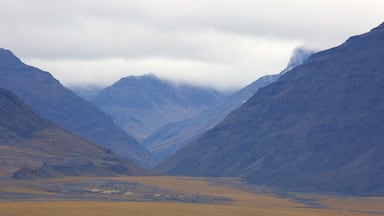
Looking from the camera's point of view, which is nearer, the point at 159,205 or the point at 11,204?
the point at 11,204

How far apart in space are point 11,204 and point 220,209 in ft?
145

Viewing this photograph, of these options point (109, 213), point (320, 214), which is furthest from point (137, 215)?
point (320, 214)

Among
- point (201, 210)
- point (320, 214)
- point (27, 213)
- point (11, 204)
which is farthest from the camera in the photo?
point (320, 214)

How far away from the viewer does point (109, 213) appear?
159 metres

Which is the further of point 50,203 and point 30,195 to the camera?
point 30,195

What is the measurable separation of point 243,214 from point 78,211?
36.0 metres

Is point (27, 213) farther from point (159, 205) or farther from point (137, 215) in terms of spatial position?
point (159, 205)

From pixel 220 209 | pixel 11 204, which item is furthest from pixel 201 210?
pixel 11 204

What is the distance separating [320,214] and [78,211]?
194ft

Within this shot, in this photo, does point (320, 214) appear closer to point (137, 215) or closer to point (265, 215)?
point (265, 215)

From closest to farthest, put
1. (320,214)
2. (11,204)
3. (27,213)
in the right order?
1. (27,213)
2. (11,204)
3. (320,214)

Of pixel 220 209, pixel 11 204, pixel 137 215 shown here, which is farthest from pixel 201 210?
pixel 11 204

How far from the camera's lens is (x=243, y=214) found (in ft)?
581

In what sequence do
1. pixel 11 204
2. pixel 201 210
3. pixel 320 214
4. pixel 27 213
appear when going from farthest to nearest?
1. pixel 320 214
2. pixel 201 210
3. pixel 11 204
4. pixel 27 213
